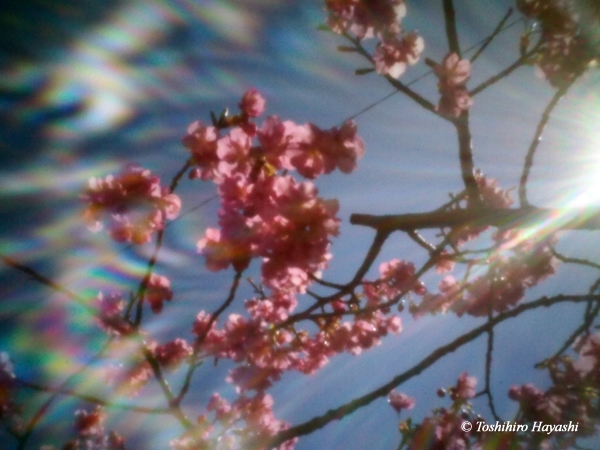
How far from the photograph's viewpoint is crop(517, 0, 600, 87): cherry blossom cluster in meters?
2.50

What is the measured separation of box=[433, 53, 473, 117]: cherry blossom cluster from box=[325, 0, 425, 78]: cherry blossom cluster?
29 cm

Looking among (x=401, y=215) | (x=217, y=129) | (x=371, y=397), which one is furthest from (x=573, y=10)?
(x=371, y=397)

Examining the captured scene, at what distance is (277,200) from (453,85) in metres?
1.59

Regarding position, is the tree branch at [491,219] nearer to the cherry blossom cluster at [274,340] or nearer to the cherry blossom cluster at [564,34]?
the cherry blossom cluster at [564,34]

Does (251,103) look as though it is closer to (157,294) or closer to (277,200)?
(277,200)

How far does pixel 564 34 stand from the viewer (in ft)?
8.37

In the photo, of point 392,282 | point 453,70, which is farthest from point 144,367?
point 453,70

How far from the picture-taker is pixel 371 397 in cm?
166

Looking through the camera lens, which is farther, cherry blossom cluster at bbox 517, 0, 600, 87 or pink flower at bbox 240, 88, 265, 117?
cherry blossom cluster at bbox 517, 0, 600, 87

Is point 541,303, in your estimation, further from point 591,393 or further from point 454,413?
point 454,413

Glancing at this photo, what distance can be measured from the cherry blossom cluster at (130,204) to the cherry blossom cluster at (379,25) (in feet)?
5.46

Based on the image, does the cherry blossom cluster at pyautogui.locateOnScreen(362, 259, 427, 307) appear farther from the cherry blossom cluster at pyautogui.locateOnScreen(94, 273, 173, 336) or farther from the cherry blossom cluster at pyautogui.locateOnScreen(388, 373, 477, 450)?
the cherry blossom cluster at pyautogui.locateOnScreen(94, 273, 173, 336)

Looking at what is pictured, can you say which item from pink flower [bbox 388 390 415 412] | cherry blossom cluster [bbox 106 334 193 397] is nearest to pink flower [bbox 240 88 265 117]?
cherry blossom cluster [bbox 106 334 193 397]

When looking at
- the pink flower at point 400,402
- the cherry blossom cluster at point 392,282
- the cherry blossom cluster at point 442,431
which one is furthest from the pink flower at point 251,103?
the pink flower at point 400,402
